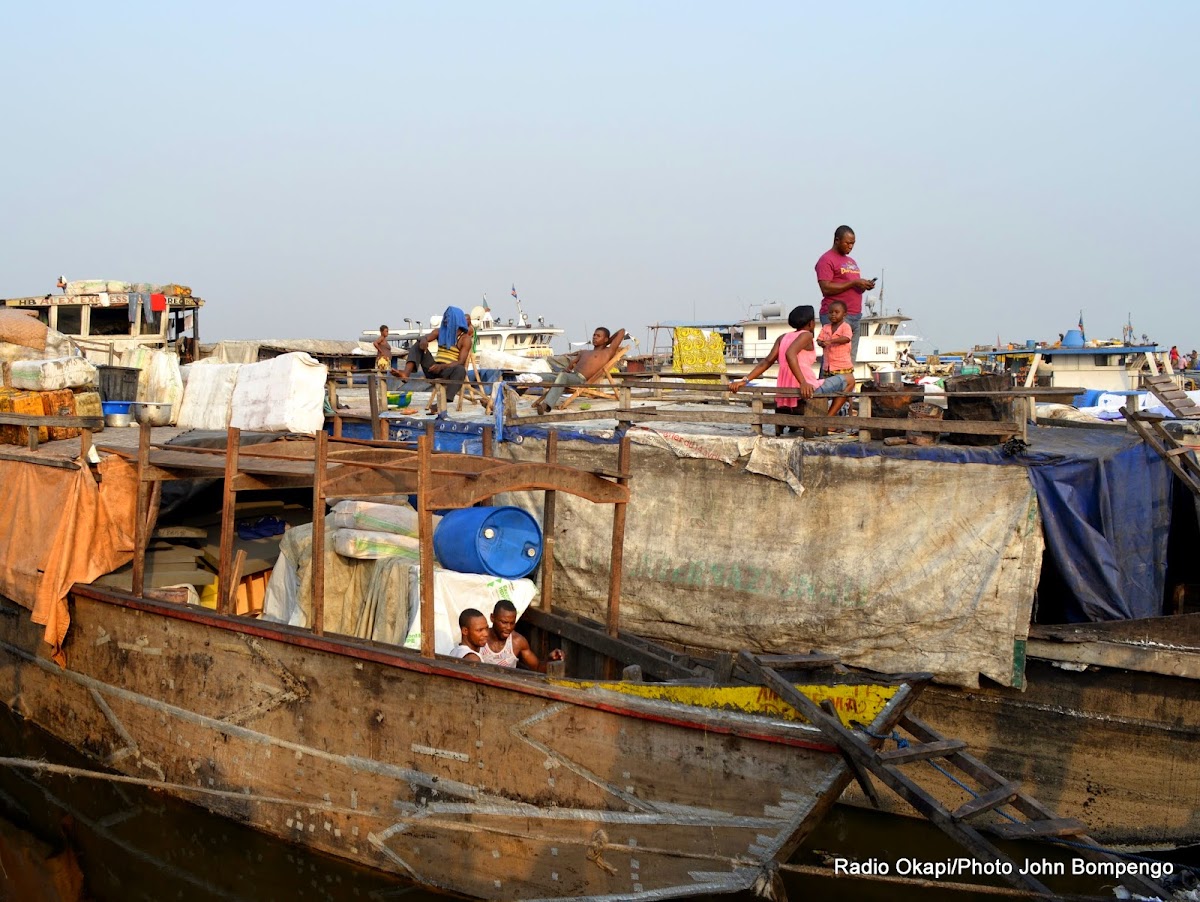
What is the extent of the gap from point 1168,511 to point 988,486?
199cm

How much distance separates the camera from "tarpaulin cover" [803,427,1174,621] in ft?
22.1

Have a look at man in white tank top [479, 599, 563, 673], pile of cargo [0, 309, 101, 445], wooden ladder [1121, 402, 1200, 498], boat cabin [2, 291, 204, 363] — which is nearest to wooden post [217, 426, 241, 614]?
man in white tank top [479, 599, 563, 673]

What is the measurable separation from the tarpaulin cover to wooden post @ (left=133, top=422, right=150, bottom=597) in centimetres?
499

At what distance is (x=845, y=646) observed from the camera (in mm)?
7277

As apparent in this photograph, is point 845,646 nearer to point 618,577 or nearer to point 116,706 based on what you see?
point 618,577

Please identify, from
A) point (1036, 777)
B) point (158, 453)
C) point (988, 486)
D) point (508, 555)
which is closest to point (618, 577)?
point (508, 555)

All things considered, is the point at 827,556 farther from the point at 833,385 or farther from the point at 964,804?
the point at 964,804

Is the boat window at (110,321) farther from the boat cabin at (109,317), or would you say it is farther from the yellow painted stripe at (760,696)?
the yellow painted stripe at (760,696)

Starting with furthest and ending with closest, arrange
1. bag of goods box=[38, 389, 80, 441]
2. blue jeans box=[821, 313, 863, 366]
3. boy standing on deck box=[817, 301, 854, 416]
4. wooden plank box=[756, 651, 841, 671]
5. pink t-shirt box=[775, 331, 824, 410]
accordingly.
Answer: bag of goods box=[38, 389, 80, 441]
blue jeans box=[821, 313, 863, 366]
boy standing on deck box=[817, 301, 854, 416]
pink t-shirt box=[775, 331, 824, 410]
wooden plank box=[756, 651, 841, 671]

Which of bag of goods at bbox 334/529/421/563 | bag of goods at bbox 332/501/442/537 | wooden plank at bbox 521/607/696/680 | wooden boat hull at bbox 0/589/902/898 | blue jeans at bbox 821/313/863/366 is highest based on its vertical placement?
blue jeans at bbox 821/313/863/366

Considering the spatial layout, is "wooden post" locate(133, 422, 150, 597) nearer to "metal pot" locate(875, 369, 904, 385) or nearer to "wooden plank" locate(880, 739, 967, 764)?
"wooden plank" locate(880, 739, 967, 764)

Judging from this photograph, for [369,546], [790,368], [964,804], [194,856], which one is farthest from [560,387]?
[964,804]

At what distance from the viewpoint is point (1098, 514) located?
686 cm

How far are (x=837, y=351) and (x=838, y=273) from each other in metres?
0.82
